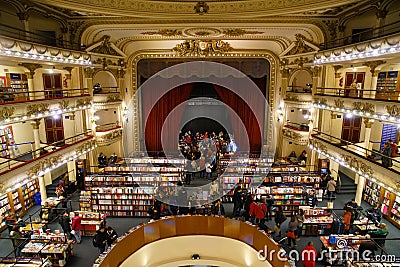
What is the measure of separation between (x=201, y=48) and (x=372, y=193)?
34.4 ft

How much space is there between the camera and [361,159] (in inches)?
360

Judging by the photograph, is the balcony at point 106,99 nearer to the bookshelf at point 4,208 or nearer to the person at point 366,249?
the bookshelf at point 4,208

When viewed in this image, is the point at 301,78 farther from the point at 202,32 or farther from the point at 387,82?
the point at 202,32

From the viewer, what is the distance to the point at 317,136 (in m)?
12.3

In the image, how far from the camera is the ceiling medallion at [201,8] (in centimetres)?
1023

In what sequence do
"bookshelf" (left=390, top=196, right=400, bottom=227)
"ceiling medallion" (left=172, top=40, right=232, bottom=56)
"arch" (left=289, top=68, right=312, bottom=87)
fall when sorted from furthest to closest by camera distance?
"arch" (left=289, top=68, right=312, bottom=87) < "ceiling medallion" (left=172, top=40, right=232, bottom=56) < "bookshelf" (left=390, top=196, right=400, bottom=227)

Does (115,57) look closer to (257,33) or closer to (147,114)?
(147,114)

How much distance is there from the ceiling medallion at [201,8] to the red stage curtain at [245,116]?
6.32 metres

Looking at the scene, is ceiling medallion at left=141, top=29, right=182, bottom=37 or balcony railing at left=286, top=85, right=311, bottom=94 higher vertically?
ceiling medallion at left=141, top=29, right=182, bottom=37

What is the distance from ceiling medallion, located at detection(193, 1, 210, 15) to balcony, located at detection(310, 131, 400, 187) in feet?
22.7

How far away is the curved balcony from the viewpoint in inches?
337

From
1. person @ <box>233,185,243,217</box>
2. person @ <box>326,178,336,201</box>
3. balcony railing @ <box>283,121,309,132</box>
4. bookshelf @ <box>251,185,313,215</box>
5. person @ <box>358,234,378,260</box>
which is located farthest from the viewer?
balcony railing @ <box>283,121,309,132</box>

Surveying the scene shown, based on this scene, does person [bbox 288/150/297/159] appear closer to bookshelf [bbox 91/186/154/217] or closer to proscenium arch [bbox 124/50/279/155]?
proscenium arch [bbox 124/50/279/155]

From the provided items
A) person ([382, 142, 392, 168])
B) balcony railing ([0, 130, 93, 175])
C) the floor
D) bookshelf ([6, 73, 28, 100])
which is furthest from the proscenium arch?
person ([382, 142, 392, 168])
